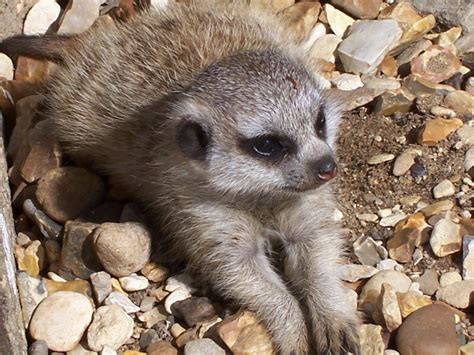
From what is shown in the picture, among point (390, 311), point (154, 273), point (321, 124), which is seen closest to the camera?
point (390, 311)

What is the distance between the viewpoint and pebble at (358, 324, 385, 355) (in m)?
3.22

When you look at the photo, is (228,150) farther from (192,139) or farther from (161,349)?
(161,349)

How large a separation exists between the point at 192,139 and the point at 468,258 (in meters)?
1.10

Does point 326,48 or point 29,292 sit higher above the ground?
point 29,292

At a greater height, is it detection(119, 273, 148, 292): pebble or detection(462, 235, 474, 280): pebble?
detection(119, 273, 148, 292): pebble

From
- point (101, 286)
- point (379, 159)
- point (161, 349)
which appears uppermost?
point (101, 286)

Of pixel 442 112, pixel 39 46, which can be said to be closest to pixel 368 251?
pixel 442 112

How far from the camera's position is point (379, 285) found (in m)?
3.43

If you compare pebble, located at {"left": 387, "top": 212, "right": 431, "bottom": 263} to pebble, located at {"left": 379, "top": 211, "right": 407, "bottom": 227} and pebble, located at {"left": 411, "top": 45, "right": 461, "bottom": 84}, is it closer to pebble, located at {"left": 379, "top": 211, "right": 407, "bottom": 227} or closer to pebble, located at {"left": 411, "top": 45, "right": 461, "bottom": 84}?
pebble, located at {"left": 379, "top": 211, "right": 407, "bottom": 227}

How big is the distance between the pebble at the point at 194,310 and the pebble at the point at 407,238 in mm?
733

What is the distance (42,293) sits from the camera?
3.39m

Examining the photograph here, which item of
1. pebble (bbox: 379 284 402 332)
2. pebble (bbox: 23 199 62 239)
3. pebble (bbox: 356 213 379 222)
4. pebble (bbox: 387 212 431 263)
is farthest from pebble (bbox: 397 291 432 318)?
pebble (bbox: 23 199 62 239)

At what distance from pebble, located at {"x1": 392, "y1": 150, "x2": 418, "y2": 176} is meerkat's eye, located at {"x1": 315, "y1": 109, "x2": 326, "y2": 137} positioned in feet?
1.65

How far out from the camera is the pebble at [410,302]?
328 cm
